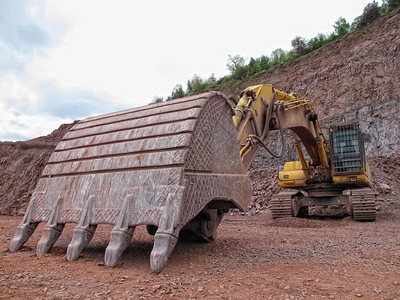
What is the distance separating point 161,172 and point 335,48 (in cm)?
2247

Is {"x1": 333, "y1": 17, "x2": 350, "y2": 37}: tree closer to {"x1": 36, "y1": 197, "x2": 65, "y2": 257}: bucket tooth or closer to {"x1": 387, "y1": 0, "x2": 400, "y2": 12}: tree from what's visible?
Result: {"x1": 387, "y1": 0, "x2": 400, "y2": 12}: tree

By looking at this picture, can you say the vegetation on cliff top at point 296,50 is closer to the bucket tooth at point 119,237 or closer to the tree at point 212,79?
the tree at point 212,79

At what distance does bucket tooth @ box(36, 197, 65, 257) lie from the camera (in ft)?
11.7

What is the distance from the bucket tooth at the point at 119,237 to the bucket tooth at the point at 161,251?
0.36m

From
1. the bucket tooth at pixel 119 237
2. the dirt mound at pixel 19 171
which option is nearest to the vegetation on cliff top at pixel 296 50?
the dirt mound at pixel 19 171

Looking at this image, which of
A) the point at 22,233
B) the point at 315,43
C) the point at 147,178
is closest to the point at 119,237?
the point at 147,178

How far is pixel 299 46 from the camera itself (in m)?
28.7

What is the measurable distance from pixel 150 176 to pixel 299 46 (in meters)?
28.4

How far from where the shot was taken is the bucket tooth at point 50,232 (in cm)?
356

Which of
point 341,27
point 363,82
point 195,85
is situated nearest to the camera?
point 363,82

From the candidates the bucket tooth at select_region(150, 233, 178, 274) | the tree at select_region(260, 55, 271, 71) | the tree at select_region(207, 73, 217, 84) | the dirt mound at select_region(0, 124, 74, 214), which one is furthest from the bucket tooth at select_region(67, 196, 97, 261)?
the tree at select_region(207, 73, 217, 84)

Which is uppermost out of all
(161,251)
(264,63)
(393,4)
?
(264,63)

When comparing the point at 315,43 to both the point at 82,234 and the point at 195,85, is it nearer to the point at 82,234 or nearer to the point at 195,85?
the point at 195,85

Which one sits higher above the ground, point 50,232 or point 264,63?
point 264,63
